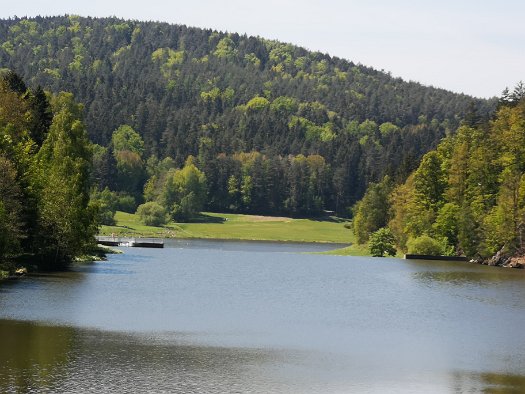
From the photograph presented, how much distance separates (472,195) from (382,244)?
19.7 metres

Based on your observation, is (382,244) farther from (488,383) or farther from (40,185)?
(488,383)

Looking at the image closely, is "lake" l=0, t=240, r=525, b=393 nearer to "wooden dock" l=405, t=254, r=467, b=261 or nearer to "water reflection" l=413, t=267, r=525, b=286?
"water reflection" l=413, t=267, r=525, b=286

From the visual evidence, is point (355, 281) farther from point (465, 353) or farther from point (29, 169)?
point (465, 353)

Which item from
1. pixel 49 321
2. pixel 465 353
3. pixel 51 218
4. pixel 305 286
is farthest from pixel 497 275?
pixel 49 321

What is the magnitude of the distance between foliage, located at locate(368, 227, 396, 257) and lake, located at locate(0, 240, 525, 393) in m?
67.9

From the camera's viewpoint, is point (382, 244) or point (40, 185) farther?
point (382, 244)

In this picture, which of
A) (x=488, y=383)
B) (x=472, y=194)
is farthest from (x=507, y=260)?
(x=488, y=383)

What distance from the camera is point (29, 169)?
97375 mm

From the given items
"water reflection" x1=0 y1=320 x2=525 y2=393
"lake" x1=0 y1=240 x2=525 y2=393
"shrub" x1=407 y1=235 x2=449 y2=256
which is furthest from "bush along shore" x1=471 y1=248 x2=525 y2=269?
"water reflection" x1=0 y1=320 x2=525 y2=393

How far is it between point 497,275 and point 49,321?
7292 cm

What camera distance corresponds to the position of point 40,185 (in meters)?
101

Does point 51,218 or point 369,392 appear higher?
point 51,218

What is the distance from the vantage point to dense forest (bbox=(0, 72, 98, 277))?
87125 millimetres

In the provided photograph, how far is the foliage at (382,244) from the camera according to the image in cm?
17025
